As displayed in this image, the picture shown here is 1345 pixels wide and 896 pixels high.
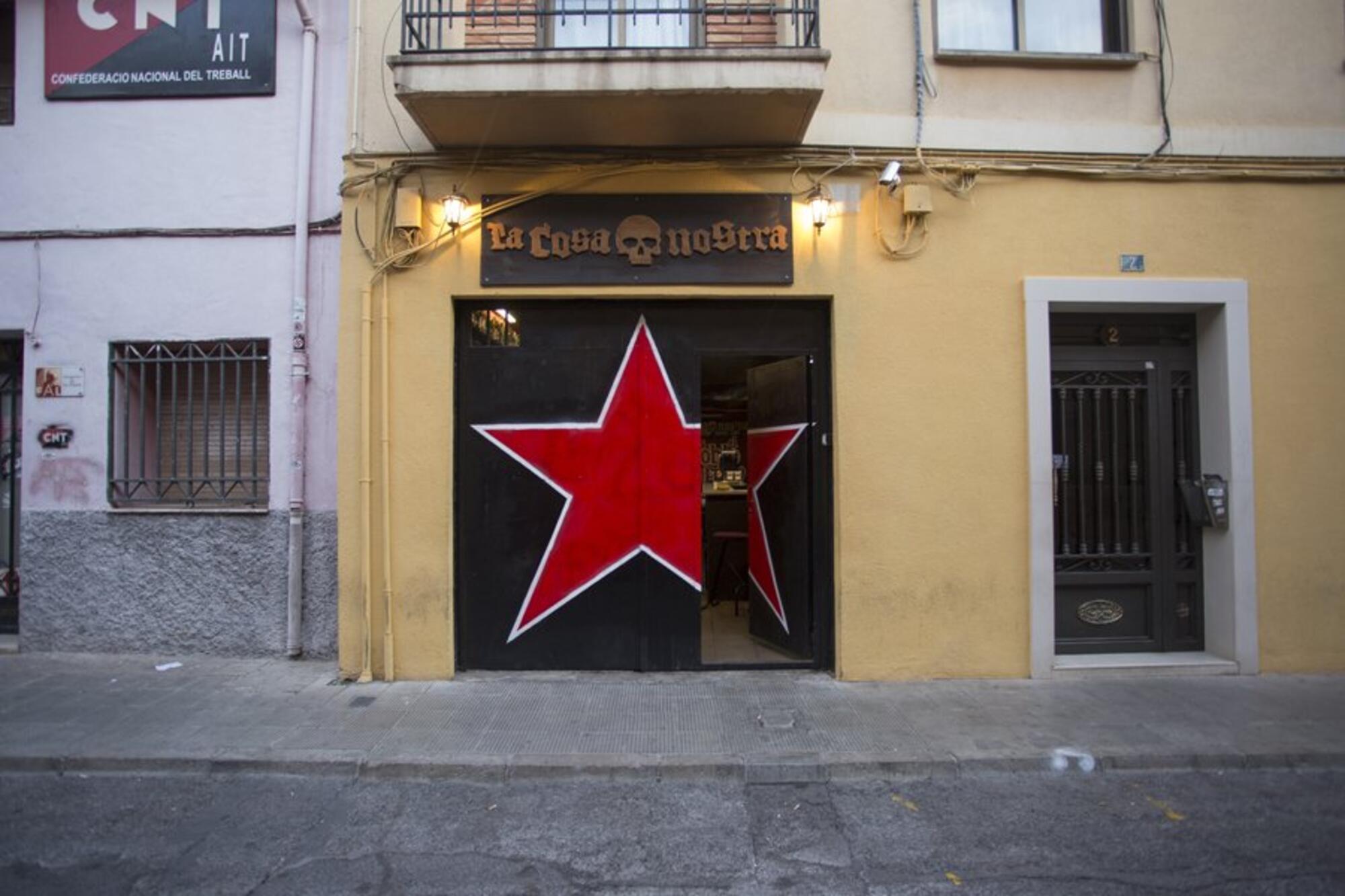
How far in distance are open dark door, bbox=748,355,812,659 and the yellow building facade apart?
0.15 metres

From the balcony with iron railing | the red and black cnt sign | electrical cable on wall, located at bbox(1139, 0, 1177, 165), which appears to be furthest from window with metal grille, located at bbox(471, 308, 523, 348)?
electrical cable on wall, located at bbox(1139, 0, 1177, 165)

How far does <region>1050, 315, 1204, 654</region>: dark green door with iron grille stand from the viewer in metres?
6.90

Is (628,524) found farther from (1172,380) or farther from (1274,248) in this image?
(1274,248)

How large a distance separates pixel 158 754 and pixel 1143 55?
8875mm

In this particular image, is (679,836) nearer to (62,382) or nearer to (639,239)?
(639,239)

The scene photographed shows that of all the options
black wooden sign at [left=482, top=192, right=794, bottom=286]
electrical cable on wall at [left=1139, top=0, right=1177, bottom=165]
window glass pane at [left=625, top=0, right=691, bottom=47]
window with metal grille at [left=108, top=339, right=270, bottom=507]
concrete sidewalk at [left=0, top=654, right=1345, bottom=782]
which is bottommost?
concrete sidewalk at [left=0, top=654, right=1345, bottom=782]

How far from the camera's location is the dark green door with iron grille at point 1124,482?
6.90m

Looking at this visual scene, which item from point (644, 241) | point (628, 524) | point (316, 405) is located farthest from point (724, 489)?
point (316, 405)

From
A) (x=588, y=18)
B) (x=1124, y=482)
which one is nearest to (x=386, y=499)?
(x=588, y=18)

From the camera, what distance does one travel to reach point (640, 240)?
6527mm

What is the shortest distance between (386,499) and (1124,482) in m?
6.21

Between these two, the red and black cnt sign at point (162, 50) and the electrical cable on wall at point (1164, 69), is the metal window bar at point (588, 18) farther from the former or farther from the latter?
the electrical cable on wall at point (1164, 69)

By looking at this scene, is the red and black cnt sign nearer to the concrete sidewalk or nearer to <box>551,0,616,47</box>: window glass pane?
<box>551,0,616,47</box>: window glass pane

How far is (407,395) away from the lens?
21.4 feet
